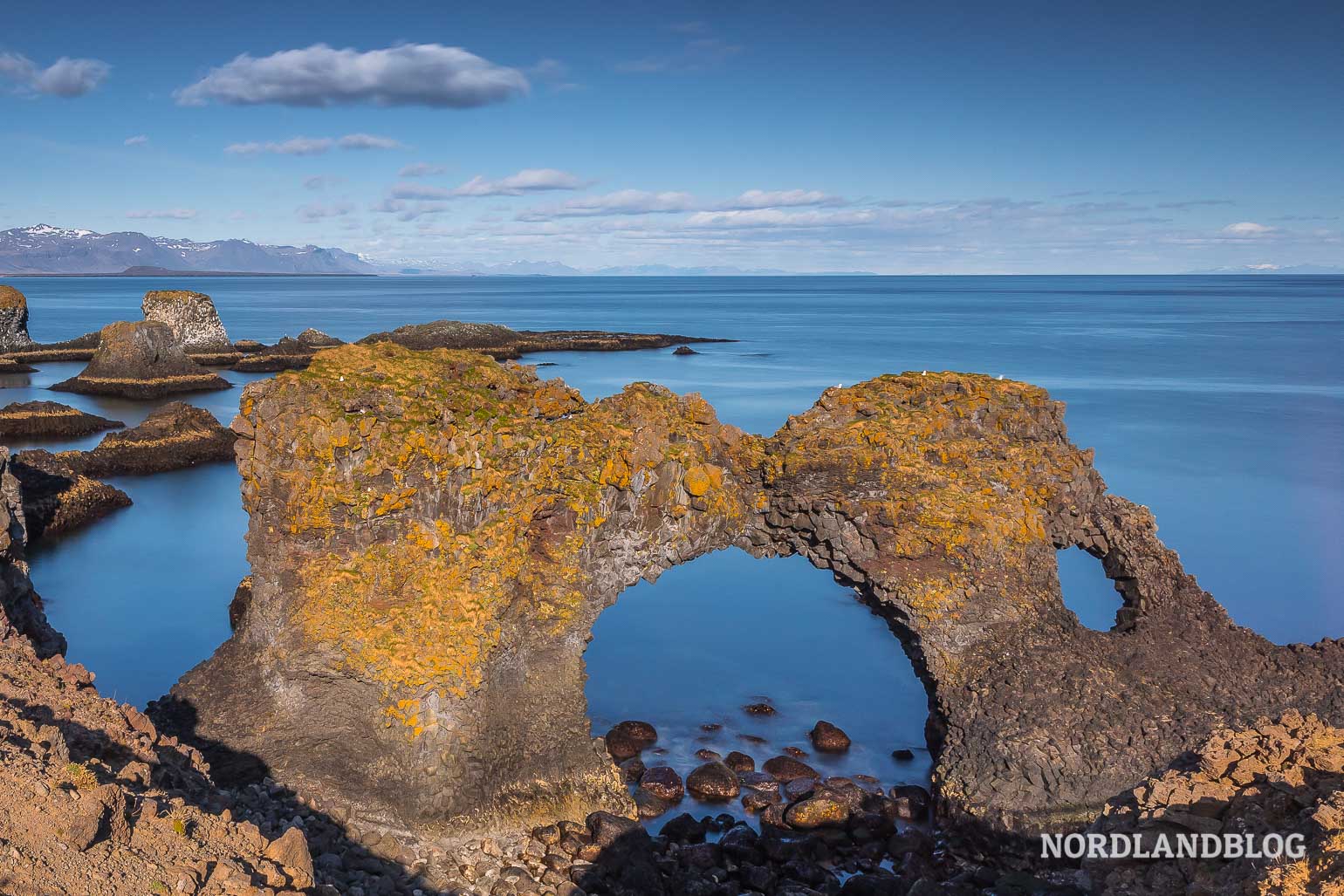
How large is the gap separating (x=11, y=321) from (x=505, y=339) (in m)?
37.5

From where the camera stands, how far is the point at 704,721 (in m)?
19.9

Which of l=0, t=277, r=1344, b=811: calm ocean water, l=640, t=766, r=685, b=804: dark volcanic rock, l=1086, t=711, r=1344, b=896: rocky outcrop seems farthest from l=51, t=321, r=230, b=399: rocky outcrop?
l=1086, t=711, r=1344, b=896: rocky outcrop

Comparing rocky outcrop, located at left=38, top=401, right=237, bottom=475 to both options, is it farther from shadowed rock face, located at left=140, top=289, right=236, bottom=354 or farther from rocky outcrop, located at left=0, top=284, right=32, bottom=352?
rocky outcrop, located at left=0, top=284, right=32, bottom=352

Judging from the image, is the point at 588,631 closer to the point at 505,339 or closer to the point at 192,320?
the point at 192,320

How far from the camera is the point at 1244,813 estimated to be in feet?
27.3

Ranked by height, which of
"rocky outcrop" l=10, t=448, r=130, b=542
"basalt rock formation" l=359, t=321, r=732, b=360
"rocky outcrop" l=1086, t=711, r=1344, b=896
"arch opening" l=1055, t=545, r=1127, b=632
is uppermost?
"basalt rock formation" l=359, t=321, r=732, b=360

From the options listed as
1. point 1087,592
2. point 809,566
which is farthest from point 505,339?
point 1087,592

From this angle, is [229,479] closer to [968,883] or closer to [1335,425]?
[968,883]

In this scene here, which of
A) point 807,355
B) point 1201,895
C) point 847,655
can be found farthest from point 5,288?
point 1201,895

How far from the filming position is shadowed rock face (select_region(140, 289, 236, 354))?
254 feet

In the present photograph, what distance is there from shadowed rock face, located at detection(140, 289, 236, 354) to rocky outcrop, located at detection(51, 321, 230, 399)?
41.2 feet

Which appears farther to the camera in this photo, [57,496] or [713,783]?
[57,496]

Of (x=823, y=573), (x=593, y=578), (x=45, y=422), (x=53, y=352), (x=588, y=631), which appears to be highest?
(x=53, y=352)

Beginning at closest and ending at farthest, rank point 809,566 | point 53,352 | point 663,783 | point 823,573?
point 663,783
point 823,573
point 809,566
point 53,352
